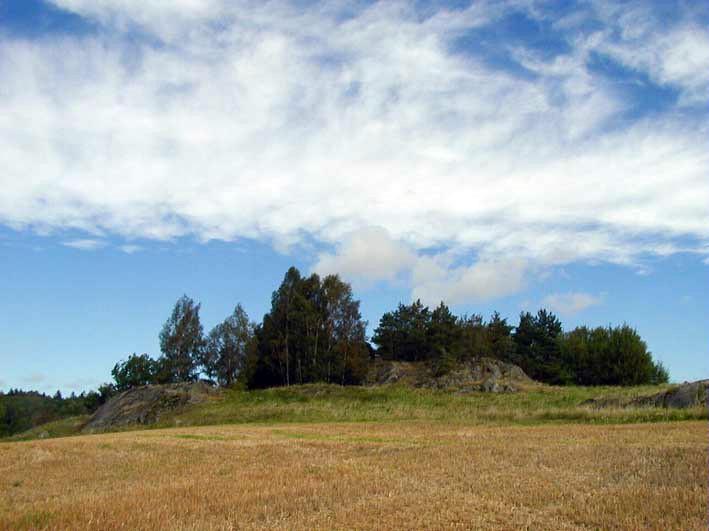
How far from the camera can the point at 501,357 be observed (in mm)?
82688

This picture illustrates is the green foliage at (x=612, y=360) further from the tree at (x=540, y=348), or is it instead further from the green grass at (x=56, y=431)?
the green grass at (x=56, y=431)

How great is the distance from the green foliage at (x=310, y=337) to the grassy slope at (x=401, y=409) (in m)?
12.5

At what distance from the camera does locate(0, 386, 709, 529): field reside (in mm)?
9758

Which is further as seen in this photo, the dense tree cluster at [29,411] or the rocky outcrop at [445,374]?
the dense tree cluster at [29,411]

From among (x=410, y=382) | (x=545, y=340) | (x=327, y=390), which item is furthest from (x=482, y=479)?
(x=545, y=340)

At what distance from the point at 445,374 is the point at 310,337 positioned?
1605 centimetres

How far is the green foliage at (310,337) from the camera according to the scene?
69.8m

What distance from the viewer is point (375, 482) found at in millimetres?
12789

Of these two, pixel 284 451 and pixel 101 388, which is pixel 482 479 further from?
pixel 101 388

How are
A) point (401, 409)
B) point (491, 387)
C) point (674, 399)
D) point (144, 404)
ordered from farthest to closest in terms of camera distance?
1. point (144, 404)
2. point (491, 387)
3. point (401, 409)
4. point (674, 399)

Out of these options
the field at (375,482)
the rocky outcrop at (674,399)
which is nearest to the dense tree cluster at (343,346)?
the rocky outcrop at (674,399)

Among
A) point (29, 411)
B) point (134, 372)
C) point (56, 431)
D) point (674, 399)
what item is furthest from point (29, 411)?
point (674, 399)

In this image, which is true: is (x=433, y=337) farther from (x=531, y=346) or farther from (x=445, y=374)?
(x=531, y=346)

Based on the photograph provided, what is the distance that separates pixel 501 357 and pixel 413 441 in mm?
63406
